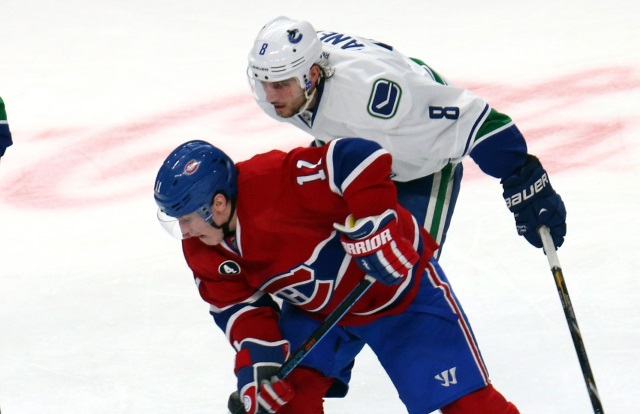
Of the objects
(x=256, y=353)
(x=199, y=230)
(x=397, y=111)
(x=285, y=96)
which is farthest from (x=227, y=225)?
(x=397, y=111)

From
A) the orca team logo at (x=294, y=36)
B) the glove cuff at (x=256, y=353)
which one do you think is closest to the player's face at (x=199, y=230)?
the glove cuff at (x=256, y=353)

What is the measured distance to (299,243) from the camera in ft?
10.4

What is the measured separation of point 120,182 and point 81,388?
67.0 inches

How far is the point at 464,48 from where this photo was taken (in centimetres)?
669

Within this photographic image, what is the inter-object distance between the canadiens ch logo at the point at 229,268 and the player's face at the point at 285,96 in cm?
56

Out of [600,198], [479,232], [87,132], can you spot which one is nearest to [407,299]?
[479,232]

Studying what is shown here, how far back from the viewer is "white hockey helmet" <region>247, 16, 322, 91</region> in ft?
11.4

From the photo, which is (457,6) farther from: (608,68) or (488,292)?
(488,292)

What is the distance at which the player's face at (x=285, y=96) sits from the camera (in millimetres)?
3529

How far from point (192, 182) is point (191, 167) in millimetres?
41

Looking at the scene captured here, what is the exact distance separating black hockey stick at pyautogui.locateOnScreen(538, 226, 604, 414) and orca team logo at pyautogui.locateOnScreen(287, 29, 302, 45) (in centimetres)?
91

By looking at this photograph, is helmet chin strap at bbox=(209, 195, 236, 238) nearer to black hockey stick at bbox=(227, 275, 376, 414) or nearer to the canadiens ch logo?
the canadiens ch logo

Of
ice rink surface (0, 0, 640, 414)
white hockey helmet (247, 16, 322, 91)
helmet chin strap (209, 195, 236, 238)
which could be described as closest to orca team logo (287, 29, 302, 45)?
white hockey helmet (247, 16, 322, 91)

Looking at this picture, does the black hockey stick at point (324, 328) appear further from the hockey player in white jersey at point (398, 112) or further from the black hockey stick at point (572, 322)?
the black hockey stick at point (572, 322)
